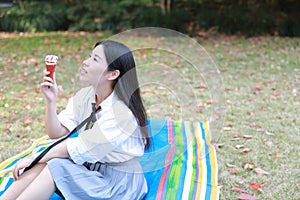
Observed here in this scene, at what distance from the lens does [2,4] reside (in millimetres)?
10664

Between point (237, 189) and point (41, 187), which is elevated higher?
point (41, 187)

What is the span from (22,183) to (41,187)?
0.38 ft

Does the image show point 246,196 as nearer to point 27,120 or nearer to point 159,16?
point 27,120

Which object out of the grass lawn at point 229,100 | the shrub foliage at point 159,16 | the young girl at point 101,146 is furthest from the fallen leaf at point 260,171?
the shrub foliage at point 159,16

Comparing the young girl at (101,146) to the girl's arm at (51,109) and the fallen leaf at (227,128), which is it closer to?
the girl's arm at (51,109)

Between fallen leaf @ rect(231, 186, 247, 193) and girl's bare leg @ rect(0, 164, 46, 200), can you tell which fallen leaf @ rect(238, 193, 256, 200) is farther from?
girl's bare leg @ rect(0, 164, 46, 200)

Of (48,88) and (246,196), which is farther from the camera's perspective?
(246,196)

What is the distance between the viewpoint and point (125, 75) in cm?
216

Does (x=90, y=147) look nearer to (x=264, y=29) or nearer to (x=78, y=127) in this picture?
Answer: (x=78, y=127)

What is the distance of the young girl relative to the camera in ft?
6.76

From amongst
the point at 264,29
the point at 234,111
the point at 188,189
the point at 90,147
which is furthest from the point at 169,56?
the point at 90,147

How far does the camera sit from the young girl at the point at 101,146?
2.06 meters

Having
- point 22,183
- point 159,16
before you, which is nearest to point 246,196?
point 22,183

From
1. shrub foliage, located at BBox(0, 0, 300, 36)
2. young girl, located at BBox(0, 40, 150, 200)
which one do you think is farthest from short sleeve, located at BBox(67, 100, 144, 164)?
shrub foliage, located at BBox(0, 0, 300, 36)
